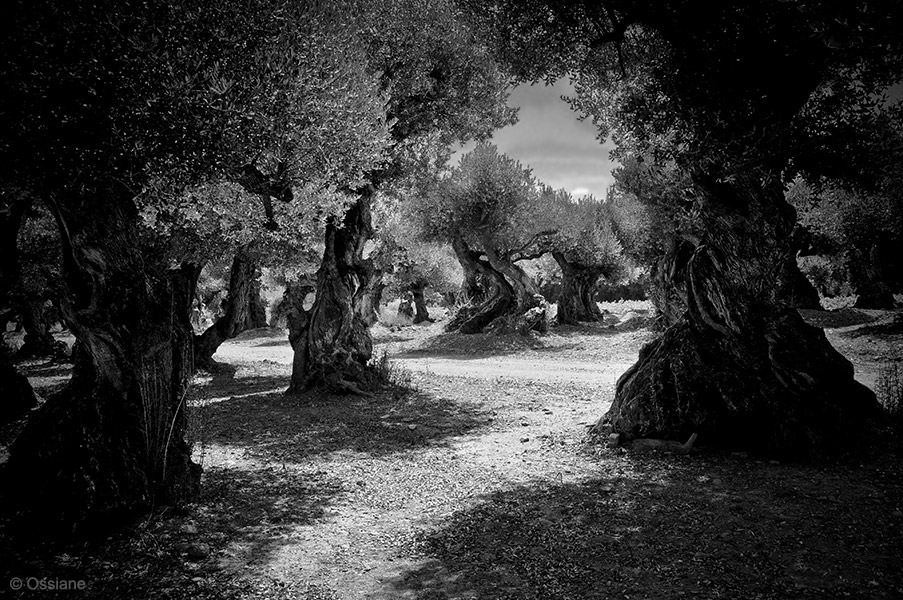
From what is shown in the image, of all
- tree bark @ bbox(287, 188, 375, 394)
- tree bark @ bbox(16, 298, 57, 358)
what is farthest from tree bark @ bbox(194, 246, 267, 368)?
tree bark @ bbox(16, 298, 57, 358)

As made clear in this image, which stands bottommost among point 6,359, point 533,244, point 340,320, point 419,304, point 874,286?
point 874,286

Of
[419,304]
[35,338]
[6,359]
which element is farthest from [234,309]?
[419,304]

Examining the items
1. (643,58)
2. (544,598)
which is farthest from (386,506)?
(643,58)

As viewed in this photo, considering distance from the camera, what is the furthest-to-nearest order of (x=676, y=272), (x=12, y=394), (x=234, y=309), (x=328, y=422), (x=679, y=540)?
(x=234, y=309) < (x=12, y=394) < (x=328, y=422) < (x=676, y=272) < (x=679, y=540)

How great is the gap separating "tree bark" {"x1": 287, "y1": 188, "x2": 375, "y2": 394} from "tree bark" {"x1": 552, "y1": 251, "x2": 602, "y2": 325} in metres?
22.9

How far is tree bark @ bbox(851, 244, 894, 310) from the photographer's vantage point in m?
30.2

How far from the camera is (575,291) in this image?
124 ft

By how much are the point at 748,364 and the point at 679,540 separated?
4.01 metres

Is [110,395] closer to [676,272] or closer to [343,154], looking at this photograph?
[343,154]

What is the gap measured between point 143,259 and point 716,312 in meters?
8.59

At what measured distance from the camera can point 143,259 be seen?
6582 millimetres

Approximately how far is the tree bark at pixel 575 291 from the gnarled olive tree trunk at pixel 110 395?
32.3 m

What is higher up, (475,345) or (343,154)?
(343,154)

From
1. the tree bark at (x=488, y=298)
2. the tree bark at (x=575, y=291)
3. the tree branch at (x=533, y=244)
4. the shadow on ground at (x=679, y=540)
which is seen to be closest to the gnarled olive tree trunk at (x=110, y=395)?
the shadow on ground at (x=679, y=540)
